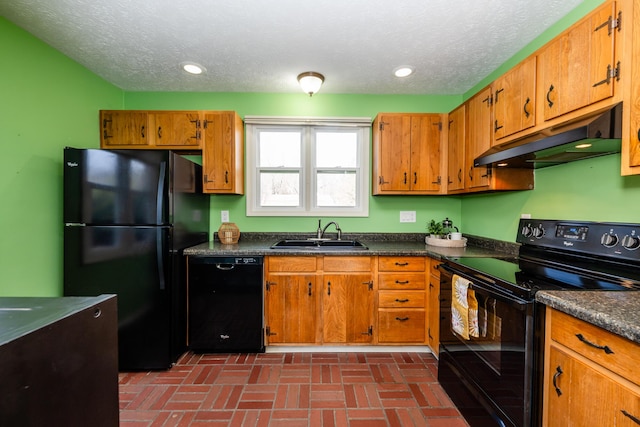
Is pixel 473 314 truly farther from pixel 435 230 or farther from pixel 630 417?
pixel 435 230

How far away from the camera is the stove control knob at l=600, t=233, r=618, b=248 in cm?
134

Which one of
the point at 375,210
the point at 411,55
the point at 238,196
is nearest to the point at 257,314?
the point at 238,196

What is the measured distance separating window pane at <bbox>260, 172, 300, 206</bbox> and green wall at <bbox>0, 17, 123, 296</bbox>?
1657 millimetres

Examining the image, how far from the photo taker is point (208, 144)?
2504mm

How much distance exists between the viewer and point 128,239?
1.96m

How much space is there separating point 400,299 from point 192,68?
2.74 metres

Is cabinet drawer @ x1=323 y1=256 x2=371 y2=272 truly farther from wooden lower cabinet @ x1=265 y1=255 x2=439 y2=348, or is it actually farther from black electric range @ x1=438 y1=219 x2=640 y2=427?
black electric range @ x1=438 y1=219 x2=640 y2=427

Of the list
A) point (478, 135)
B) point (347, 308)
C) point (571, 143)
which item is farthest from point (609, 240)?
point (347, 308)

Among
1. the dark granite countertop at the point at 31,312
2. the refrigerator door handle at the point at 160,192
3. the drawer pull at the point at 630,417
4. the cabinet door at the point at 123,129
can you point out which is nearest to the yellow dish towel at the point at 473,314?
the drawer pull at the point at 630,417

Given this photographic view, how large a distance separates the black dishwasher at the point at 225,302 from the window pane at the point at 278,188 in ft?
A: 2.81

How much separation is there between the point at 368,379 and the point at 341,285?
716 millimetres

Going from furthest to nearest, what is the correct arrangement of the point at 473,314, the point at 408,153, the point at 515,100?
the point at 408,153 → the point at 515,100 → the point at 473,314

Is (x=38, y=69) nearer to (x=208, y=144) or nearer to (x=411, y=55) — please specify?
(x=208, y=144)

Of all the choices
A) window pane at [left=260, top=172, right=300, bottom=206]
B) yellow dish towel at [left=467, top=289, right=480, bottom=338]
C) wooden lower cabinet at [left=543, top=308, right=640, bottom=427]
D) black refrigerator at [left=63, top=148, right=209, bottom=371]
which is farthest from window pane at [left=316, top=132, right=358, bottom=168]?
wooden lower cabinet at [left=543, top=308, right=640, bottom=427]
